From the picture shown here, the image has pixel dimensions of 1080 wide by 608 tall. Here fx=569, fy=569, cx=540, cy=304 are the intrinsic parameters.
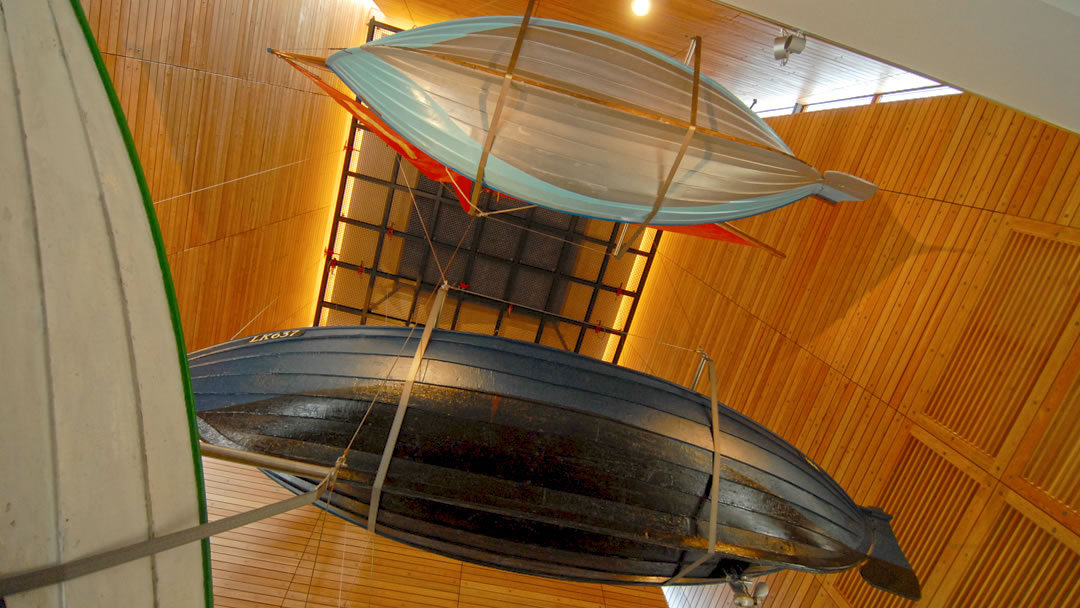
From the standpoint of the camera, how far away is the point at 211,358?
3.07 metres

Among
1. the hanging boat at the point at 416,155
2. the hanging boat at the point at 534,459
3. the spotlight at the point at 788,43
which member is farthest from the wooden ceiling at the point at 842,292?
the hanging boat at the point at 416,155

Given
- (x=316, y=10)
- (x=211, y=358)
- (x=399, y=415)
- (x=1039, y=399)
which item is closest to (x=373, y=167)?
→ (x=316, y=10)

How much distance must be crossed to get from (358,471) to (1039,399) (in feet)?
11.4

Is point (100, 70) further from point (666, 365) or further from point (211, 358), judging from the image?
point (666, 365)

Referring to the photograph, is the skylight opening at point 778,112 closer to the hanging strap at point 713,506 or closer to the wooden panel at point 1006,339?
the wooden panel at point 1006,339

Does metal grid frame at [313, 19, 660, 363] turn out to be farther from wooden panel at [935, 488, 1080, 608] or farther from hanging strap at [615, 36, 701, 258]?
wooden panel at [935, 488, 1080, 608]

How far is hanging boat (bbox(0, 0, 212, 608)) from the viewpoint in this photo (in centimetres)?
85

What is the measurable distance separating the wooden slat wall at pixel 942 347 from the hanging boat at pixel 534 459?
25.2 inches

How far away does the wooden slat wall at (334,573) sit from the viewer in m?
4.02

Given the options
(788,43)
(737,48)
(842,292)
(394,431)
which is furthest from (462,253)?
(394,431)

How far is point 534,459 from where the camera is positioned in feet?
8.41

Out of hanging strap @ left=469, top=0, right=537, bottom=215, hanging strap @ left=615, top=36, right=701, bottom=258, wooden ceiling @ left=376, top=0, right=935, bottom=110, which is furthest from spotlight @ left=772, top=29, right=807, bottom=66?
hanging strap @ left=469, top=0, right=537, bottom=215

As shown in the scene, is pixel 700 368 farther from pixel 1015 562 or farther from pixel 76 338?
pixel 76 338

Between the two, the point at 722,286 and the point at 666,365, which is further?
the point at 666,365
